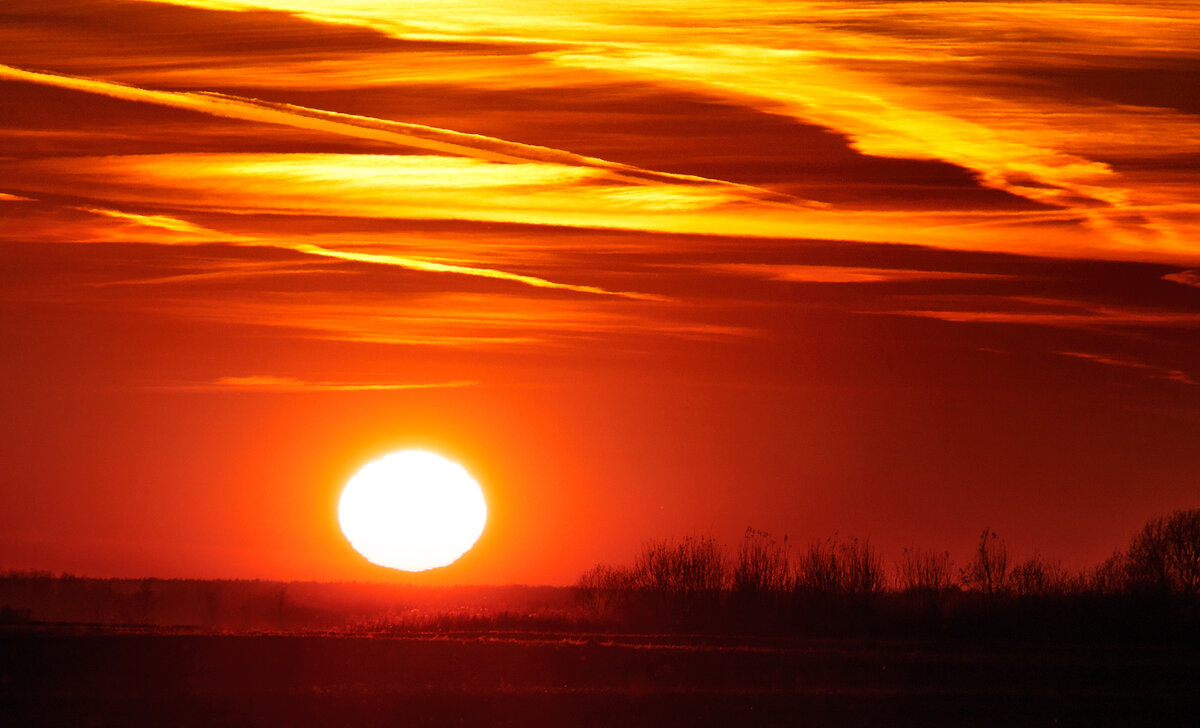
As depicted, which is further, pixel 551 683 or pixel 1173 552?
pixel 1173 552

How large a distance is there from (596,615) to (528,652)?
17061 mm

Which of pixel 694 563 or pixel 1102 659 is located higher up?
pixel 694 563

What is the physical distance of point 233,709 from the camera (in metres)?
27.4

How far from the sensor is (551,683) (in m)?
31.5

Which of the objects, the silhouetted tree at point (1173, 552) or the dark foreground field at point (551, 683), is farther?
the silhouetted tree at point (1173, 552)

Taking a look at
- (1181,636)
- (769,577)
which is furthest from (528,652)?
(769,577)

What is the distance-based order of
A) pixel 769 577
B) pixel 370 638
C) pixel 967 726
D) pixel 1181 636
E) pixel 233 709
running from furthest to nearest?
pixel 769 577
pixel 1181 636
pixel 370 638
pixel 233 709
pixel 967 726

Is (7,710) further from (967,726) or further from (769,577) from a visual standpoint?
(769,577)

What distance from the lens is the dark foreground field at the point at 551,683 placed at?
26.5 m

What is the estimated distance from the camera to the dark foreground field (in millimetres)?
26547

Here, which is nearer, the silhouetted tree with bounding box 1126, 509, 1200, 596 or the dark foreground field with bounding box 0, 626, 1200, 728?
the dark foreground field with bounding box 0, 626, 1200, 728

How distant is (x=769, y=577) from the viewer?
6062 centimetres

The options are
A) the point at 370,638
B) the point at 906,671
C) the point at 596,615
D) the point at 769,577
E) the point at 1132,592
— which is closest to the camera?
the point at 906,671

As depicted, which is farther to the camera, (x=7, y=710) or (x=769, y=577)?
(x=769, y=577)
